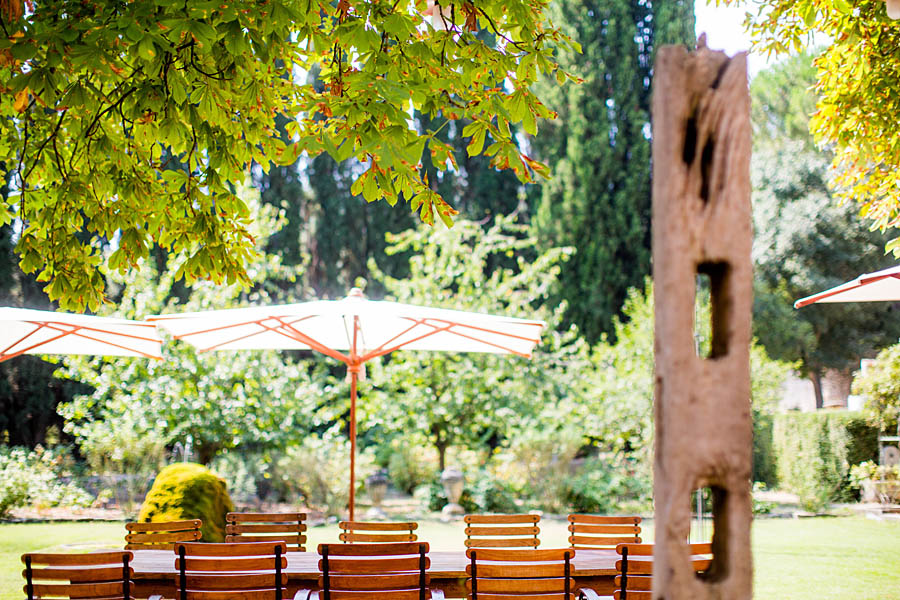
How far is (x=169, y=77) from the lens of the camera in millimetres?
4535

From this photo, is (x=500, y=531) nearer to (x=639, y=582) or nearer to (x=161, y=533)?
(x=639, y=582)

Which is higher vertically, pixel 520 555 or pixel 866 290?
pixel 866 290

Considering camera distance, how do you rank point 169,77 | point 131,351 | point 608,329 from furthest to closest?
point 608,329 < point 131,351 < point 169,77

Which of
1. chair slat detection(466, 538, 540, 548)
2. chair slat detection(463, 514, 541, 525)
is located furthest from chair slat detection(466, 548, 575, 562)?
chair slat detection(463, 514, 541, 525)

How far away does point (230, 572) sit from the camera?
5.07 m

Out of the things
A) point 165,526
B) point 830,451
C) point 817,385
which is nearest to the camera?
point 165,526

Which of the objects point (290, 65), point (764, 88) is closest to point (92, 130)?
point (290, 65)

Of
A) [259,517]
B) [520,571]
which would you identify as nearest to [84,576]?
[259,517]

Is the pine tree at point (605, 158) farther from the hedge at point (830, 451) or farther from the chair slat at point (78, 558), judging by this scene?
the chair slat at point (78, 558)

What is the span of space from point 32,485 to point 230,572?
10.3m

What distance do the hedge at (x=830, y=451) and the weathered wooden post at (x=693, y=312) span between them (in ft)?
44.0

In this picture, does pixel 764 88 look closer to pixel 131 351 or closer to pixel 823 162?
pixel 823 162

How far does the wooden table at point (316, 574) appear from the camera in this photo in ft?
16.6

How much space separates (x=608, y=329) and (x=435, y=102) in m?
19.7
